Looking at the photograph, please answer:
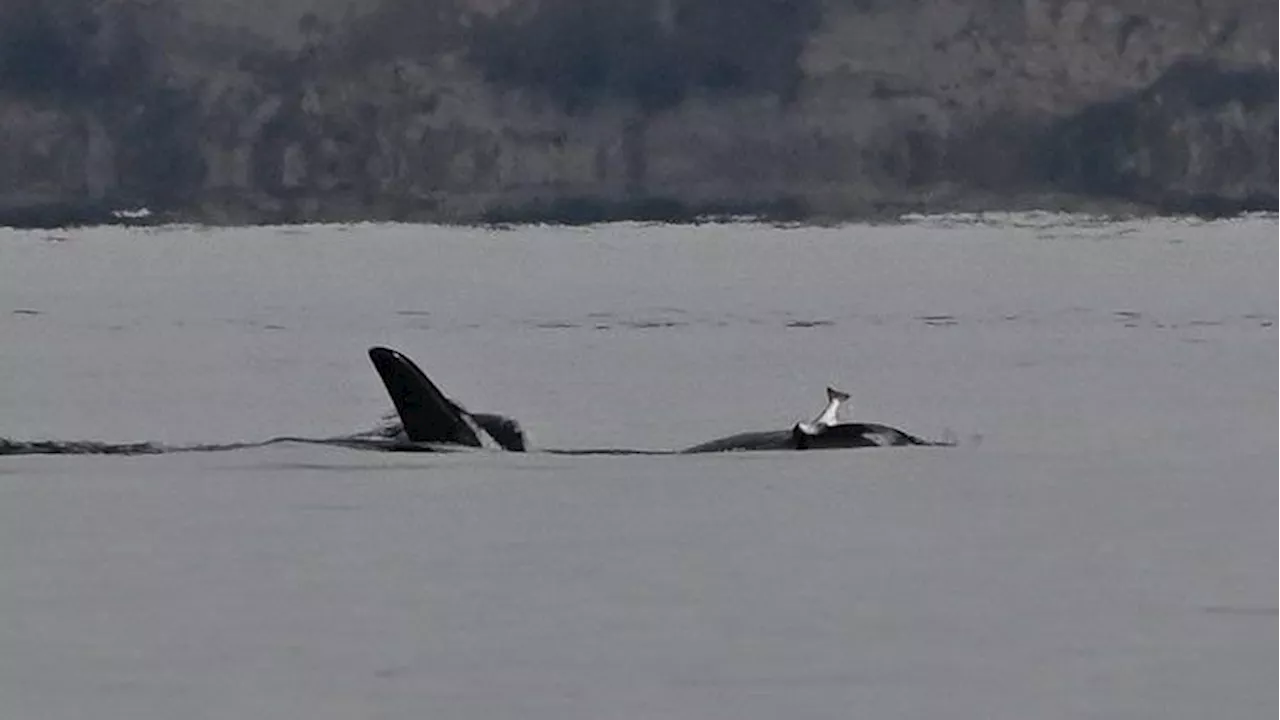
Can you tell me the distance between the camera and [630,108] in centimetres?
9538

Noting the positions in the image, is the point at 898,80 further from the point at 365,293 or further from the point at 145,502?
the point at 145,502

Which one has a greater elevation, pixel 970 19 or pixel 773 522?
pixel 970 19

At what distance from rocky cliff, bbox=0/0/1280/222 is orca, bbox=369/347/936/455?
63.4 meters

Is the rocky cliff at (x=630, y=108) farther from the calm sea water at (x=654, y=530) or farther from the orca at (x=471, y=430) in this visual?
the orca at (x=471, y=430)

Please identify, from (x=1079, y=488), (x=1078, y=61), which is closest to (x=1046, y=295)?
(x=1079, y=488)

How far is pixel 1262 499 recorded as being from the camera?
2094 cm

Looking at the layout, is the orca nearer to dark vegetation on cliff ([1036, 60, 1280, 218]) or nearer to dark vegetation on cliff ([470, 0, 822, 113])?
dark vegetation on cliff ([1036, 60, 1280, 218])

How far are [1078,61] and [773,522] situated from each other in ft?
269

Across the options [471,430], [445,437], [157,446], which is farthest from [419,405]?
[157,446]

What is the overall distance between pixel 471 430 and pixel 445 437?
20 centimetres

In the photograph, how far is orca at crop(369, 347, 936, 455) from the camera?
77.5ft

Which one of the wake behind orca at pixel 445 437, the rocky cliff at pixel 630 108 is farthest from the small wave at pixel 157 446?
the rocky cliff at pixel 630 108

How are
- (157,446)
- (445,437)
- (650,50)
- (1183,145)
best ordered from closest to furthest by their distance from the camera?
(445,437) → (157,446) → (1183,145) → (650,50)

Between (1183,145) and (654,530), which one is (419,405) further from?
(1183,145)
